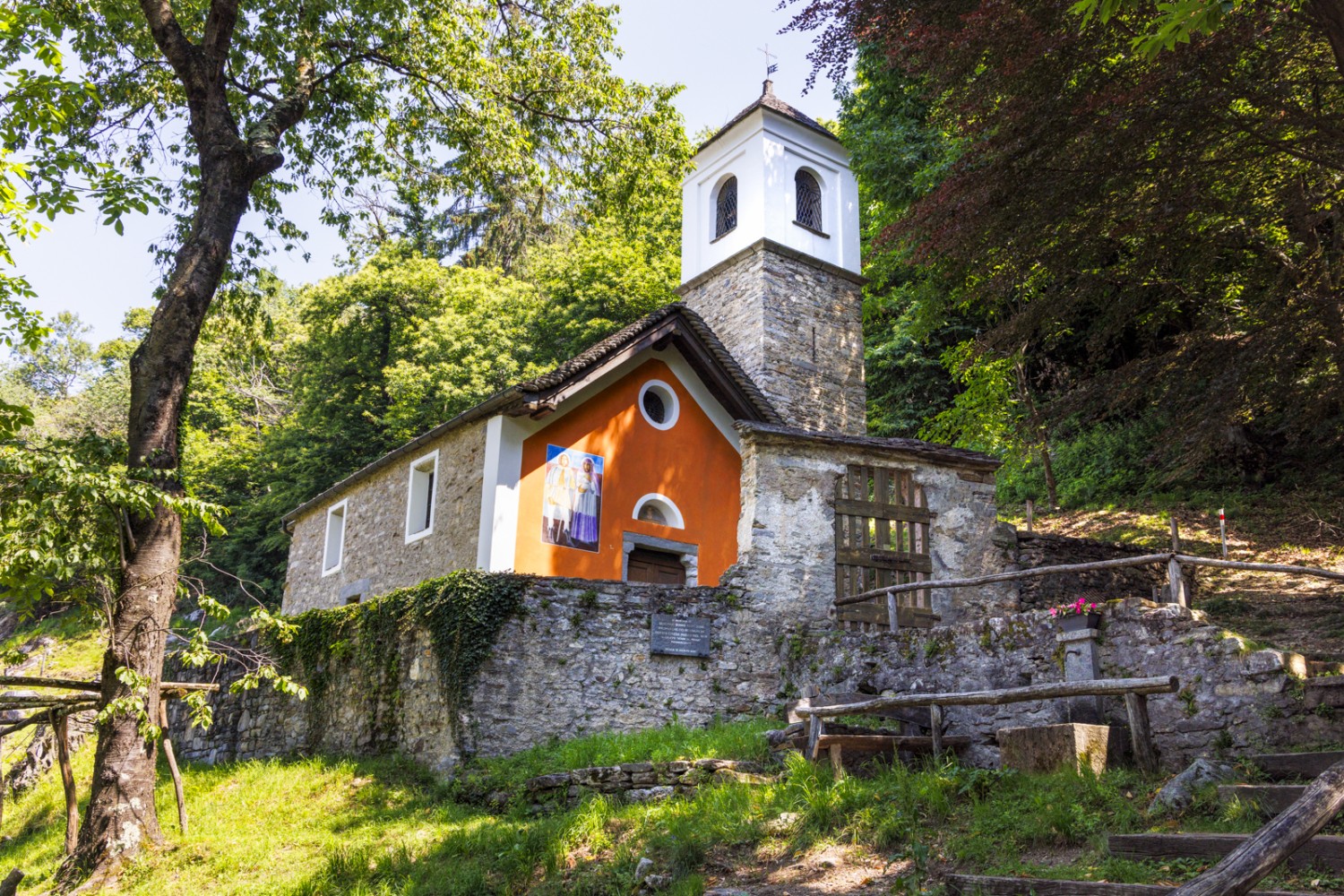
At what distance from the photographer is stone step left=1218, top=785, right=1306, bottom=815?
6.09 metres

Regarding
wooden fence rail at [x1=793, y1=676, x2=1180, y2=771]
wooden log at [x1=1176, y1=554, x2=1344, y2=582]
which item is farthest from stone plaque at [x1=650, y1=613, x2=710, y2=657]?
wooden log at [x1=1176, y1=554, x2=1344, y2=582]

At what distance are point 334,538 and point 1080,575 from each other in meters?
13.7

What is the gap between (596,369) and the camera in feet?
50.2

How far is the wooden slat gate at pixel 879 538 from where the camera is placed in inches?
514

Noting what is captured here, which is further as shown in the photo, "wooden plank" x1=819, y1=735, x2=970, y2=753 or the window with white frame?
the window with white frame

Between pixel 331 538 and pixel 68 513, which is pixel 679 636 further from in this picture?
pixel 331 538

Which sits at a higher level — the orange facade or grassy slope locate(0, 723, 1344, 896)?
the orange facade

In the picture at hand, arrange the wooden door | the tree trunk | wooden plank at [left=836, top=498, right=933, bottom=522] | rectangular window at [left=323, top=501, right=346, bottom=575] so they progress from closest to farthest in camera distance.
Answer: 1. the tree trunk
2. wooden plank at [left=836, top=498, right=933, bottom=522]
3. the wooden door
4. rectangular window at [left=323, top=501, right=346, bottom=575]

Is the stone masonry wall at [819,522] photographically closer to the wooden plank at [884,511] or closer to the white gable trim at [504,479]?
the wooden plank at [884,511]

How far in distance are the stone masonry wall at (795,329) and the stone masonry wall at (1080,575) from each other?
564 centimetres

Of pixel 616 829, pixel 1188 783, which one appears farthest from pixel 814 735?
pixel 1188 783

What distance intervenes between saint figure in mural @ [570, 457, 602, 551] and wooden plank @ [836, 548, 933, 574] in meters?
4.05

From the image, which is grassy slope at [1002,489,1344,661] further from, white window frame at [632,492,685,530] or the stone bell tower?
white window frame at [632,492,685,530]

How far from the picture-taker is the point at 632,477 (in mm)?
16062
